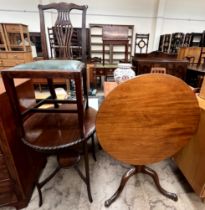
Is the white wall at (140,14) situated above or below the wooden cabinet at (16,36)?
above

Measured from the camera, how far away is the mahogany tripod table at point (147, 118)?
0.73 metres

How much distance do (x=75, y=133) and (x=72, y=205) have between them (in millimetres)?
653

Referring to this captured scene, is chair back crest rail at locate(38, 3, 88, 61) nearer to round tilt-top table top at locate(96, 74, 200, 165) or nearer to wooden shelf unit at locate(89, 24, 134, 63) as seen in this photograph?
round tilt-top table top at locate(96, 74, 200, 165)

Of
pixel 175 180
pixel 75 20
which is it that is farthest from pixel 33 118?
pixel 75 20

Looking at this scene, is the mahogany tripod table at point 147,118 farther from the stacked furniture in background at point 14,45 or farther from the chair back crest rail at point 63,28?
the stacked furniture in background at point 14,45

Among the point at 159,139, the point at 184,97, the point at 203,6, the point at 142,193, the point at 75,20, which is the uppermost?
the point at 203,6

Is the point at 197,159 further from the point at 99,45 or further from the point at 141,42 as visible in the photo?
the point at 141,42

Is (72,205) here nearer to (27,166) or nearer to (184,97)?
(27,166)

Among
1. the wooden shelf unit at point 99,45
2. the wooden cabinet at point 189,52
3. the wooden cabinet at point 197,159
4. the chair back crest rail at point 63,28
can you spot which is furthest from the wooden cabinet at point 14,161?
the wooden cabinet at point 189,52

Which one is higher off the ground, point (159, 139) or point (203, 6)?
point (203, 6)

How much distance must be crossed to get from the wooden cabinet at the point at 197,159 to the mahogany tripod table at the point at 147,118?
0.61 feet

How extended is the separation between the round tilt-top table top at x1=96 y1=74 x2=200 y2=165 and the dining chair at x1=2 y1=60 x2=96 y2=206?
145 mm

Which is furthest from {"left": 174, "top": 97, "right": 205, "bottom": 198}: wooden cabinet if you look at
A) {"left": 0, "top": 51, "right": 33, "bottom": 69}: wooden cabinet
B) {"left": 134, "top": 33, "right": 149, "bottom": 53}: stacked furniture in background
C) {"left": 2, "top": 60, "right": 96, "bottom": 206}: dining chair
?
{"left": 134, "top": 33, "right": 149, "bottom": 53}: stacked furniture in background

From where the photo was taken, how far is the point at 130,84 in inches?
28.0
